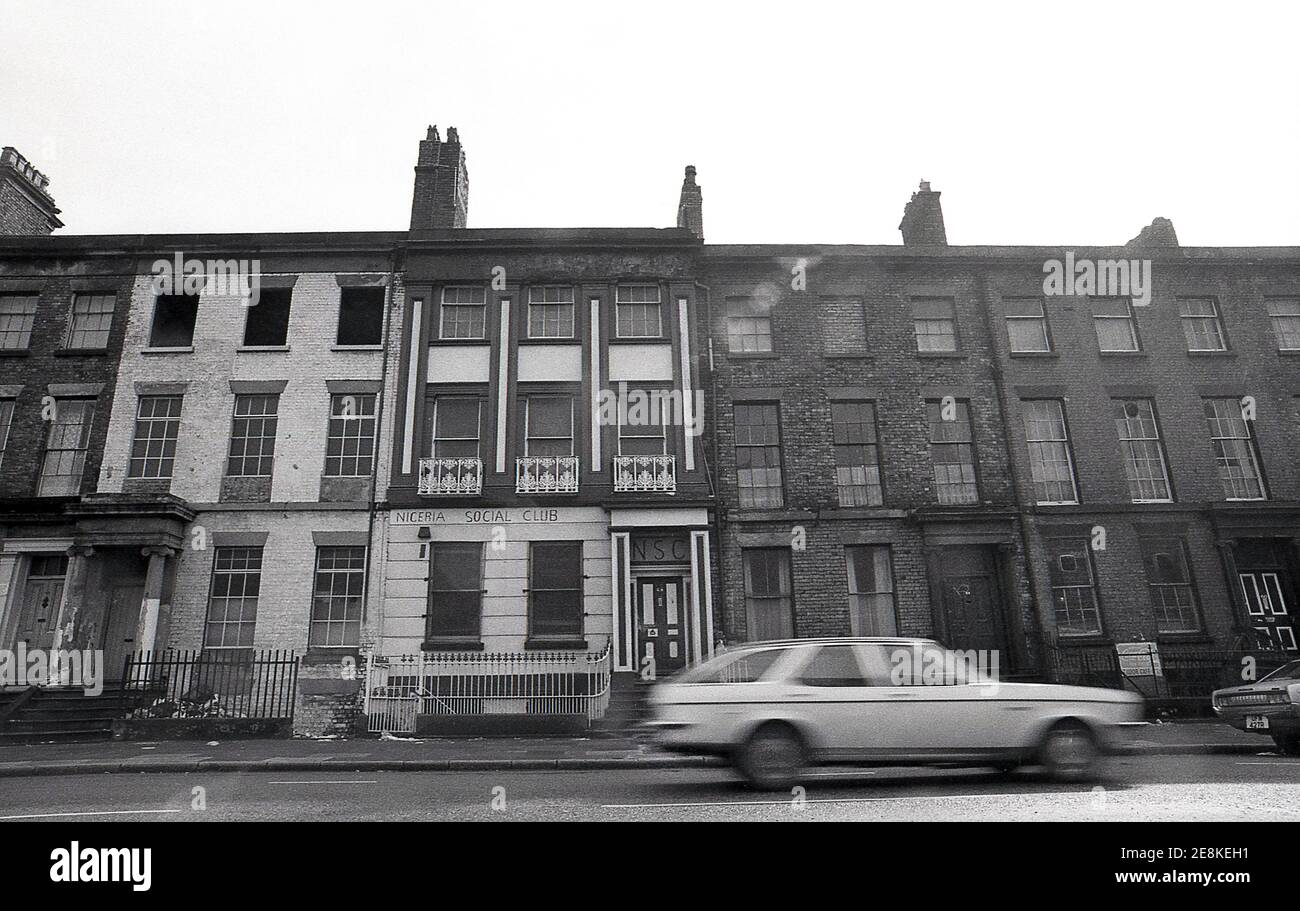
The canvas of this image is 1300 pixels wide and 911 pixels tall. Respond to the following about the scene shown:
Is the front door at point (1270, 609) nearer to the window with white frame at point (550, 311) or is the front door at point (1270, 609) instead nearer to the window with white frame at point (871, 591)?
the window with white frame at point (871, 591)

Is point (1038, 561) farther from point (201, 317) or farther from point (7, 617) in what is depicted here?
point (7, 617)

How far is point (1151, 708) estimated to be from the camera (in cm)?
1565

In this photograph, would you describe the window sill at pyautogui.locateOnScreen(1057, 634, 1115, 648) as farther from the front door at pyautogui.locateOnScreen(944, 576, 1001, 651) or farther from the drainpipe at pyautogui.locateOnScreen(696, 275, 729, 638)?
the drainpipe at pyautogui.locateOnScreen(696, 275, 729, 638)

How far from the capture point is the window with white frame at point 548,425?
56.2 ft

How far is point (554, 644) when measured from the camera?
15742mm

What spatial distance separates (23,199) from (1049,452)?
27.4 metres

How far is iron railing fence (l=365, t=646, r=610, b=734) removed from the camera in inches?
585

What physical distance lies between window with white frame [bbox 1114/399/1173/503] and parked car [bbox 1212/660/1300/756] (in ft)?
22.1

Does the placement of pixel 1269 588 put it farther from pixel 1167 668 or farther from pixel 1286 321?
pixel 1286 321

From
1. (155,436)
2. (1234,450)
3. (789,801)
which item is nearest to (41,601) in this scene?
(155,436)
